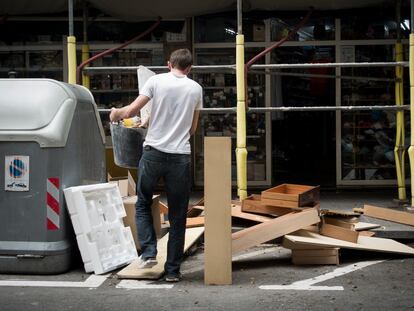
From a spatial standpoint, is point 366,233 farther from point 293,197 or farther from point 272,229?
point 272,229

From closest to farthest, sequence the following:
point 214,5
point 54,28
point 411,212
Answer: point 411,212 → point 214,5 → point 54,28

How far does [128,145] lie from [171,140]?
873 millimetres

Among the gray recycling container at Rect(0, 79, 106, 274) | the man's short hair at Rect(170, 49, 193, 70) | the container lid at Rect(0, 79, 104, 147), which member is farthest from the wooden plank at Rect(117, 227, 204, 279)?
the man's short hair at Rect(170, 49, 193, 70)

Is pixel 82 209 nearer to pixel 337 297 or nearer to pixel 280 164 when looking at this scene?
pixel 337 297

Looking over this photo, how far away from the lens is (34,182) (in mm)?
5602

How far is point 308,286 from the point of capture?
5.27 m

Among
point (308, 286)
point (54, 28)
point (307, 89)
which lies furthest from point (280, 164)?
point (308, 286)

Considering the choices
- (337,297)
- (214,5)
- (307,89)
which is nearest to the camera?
(337,297)

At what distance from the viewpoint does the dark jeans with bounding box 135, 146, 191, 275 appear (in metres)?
5.28

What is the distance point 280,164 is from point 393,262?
5092 mm

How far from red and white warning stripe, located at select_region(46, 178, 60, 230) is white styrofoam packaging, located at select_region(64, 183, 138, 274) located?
0.30ft

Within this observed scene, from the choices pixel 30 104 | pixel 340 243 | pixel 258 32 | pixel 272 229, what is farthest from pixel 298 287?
pixel 258 32

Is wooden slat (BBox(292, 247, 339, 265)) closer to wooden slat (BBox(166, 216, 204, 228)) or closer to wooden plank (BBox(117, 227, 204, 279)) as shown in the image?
wooden plank (BBox(117, 227, 204, 279))

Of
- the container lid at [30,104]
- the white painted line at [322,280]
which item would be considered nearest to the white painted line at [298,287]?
the white painted line at [322,280]
